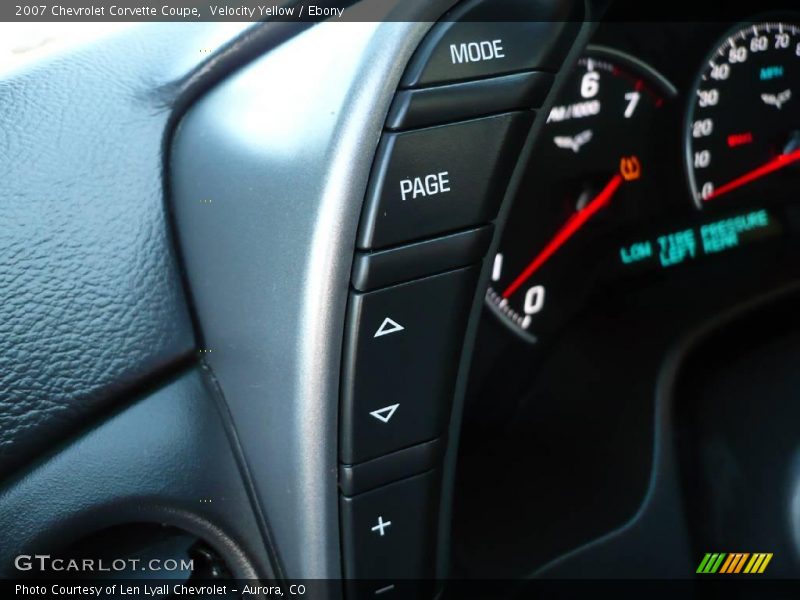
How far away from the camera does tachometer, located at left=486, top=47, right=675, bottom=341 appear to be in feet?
3.98

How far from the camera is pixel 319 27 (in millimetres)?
723

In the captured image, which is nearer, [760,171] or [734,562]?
[734,562]

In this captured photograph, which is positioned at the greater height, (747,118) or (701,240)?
(747,118)

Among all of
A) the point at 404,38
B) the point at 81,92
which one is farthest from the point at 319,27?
the point at 81,92

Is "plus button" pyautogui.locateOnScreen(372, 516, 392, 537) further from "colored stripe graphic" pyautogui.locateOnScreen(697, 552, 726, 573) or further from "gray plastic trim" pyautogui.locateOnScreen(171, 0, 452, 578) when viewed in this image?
"colored stripe graphic" pyautogui.locateOnScreen(697, 552, 726, 573)

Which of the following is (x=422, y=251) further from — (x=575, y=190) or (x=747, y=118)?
(x=747, y=118)

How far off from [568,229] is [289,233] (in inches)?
24.5

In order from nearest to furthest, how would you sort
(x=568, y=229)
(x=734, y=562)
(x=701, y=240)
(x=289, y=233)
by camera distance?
(x=289, y=233)
(x=734, y=562)
(x=568, y=229)
(x=701, y=240)

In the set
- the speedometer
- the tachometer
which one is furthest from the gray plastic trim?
the speedometer

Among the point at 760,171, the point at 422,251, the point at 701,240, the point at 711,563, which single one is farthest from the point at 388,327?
the point at 760,171

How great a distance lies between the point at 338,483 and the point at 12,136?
0.34m

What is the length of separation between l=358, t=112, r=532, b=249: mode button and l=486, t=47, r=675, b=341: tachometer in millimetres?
426

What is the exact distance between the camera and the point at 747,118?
1.47 m

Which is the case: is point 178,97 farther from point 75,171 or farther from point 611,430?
point 611,430
